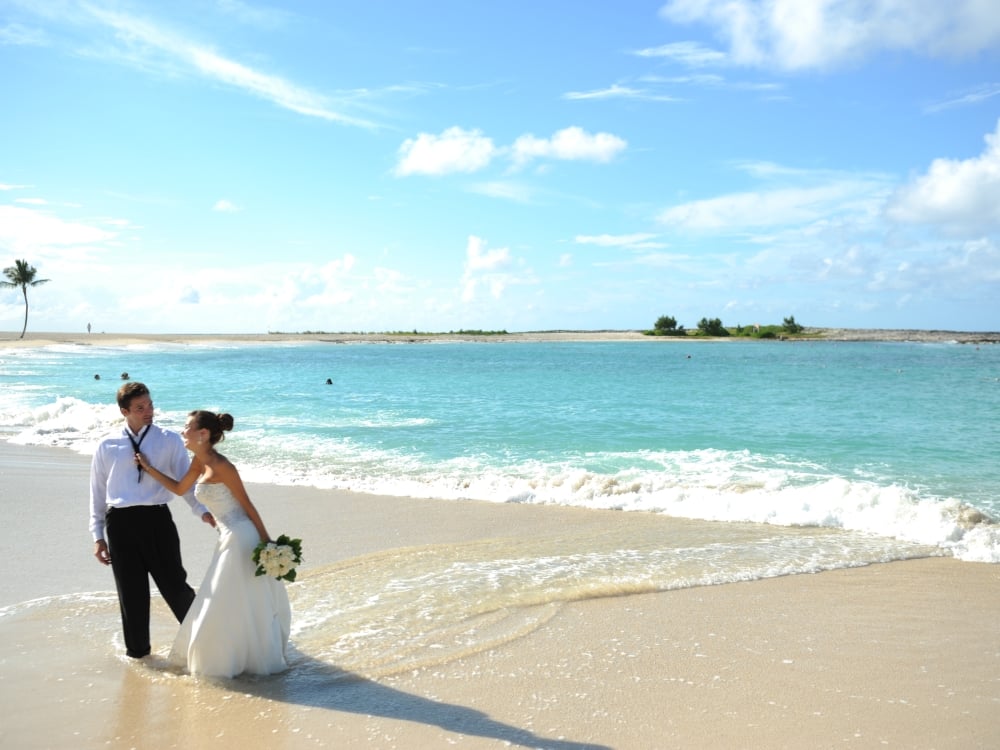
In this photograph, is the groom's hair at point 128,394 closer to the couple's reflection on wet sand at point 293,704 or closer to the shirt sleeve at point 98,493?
the shirt sleeve at point 98,493

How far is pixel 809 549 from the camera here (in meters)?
8.71

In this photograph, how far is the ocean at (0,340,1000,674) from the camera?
6695 mm

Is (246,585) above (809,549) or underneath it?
above

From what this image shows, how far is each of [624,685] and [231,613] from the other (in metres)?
2.69

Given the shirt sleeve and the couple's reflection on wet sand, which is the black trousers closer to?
the shirt sleeve

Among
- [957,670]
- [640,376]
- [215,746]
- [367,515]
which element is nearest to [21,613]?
[215,746]

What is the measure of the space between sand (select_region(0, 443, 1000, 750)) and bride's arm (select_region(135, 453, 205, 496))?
4.21 ft

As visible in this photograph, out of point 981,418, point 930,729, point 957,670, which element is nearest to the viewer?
point 930,729

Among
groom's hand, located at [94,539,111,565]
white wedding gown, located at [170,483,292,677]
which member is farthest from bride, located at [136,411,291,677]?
groom's hand, located at [94,539,111,565]

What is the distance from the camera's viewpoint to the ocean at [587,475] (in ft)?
22.0

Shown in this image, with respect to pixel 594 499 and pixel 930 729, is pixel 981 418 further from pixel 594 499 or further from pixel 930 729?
pixel 930 729

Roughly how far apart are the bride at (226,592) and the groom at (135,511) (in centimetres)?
12

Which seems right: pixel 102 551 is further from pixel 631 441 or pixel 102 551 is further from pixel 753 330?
pixel 753 330

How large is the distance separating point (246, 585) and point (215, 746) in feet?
3.65
